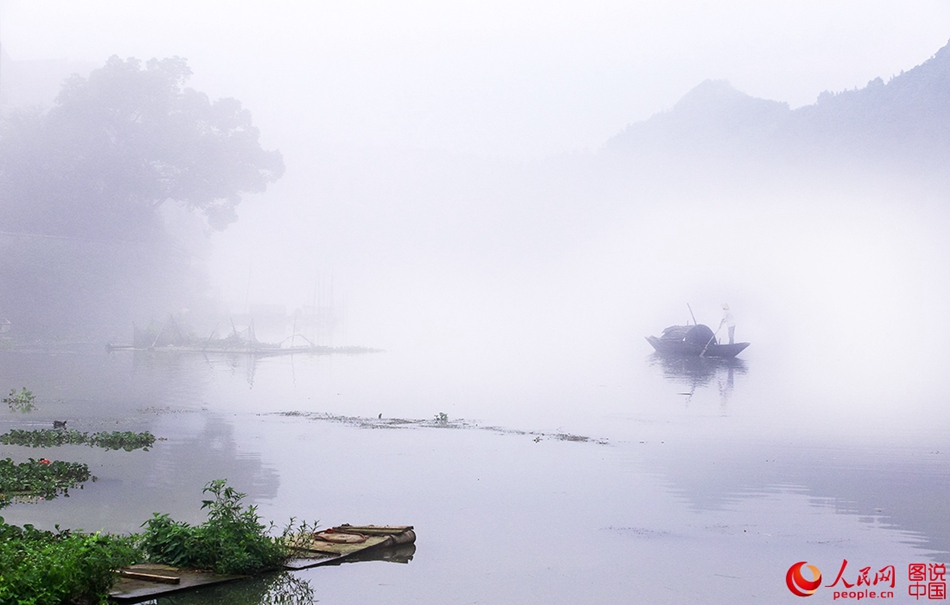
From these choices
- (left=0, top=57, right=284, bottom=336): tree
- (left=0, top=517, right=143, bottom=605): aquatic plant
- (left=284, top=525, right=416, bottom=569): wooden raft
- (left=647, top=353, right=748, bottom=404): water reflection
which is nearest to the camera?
(left=0, top=517, right=143, bottom=605): aquatic plant

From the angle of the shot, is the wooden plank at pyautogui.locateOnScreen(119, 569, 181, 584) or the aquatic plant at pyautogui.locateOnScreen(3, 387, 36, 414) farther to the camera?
the aquatic plant at pyautogui.locateOnScreen(3, 387, 36, 414)

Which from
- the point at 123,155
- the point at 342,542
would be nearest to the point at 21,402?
the point at 342,542

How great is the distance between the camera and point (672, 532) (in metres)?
15.2

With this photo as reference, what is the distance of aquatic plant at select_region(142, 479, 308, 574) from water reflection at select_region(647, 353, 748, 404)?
32630mm

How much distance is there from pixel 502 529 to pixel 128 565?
6.15 m

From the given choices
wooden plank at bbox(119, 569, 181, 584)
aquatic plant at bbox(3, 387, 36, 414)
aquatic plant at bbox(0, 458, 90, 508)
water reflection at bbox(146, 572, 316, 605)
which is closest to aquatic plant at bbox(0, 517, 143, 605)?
wooden plank at bbox(119, 569, 181, 584)

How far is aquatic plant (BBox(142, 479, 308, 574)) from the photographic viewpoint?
37.1 ft

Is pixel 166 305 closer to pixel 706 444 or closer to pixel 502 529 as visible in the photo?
pixel 706 444

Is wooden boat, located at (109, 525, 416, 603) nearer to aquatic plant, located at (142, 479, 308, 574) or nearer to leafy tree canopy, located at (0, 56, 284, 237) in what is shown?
aquatic plant, located at (142, 479, 308, 574)

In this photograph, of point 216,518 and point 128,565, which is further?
point 216,518

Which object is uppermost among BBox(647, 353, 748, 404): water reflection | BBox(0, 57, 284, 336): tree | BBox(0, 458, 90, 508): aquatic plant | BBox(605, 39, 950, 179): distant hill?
BBox(605, 39, 950, 179): distant hill

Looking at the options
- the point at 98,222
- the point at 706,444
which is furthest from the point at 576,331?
the point at 706,444

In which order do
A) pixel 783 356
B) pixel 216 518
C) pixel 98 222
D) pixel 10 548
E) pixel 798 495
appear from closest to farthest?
pixel 10 548
pixel 216 518
pixel 798 495
pixel 98 222
pixel 783 356

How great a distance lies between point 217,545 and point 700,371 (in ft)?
181
